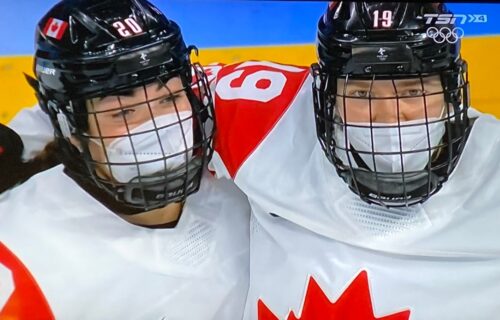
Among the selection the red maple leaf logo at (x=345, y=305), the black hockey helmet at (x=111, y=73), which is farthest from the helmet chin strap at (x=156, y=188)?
the red maple leaf logo at (x=345, y=305)

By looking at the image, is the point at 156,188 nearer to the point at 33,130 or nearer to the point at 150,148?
the point at 150,148

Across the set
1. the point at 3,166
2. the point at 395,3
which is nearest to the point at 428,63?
the point at 395,3

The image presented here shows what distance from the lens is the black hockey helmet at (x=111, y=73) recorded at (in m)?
1.00

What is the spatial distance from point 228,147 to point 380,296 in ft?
1.07

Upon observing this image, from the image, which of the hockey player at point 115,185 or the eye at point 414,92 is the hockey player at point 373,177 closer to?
the eye at point 414,92

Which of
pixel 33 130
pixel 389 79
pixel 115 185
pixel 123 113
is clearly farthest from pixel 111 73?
pixel 389 79

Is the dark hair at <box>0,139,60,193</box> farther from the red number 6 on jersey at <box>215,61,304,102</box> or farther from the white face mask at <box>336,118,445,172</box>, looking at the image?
the white face mask at <box>336,118,445,172</box>

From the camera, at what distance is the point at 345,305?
106 cm

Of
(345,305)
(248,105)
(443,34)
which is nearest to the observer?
(443,34)

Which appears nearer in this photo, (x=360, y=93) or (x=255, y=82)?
(x=360, y=93)

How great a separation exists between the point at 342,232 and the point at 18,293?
1.53ft

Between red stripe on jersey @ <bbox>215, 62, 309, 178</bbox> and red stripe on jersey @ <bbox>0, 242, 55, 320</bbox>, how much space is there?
34 centimetres

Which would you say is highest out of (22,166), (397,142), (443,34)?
(443,34)

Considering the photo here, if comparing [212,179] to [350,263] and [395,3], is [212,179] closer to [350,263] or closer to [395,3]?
[350,263]
